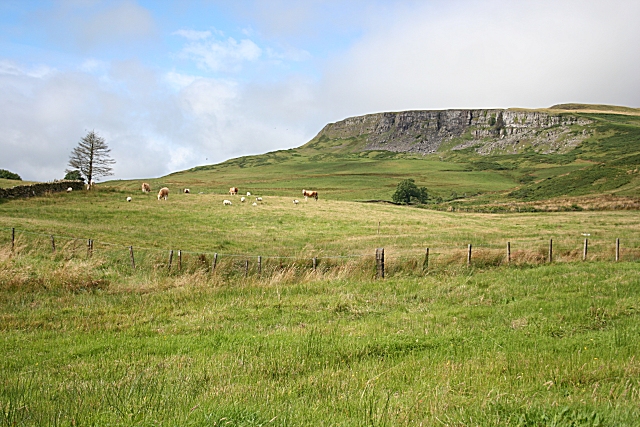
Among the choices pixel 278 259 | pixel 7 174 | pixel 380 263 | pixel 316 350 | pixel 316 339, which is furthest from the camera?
pixel 7 174

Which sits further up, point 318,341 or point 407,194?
point 407,194

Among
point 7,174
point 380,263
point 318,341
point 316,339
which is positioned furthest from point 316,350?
point 7,174

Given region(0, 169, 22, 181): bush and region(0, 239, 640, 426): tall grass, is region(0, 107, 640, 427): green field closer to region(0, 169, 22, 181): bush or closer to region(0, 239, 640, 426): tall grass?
region(0, 239, 640, 426): tall grass

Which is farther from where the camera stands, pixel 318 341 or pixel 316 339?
pixel 316 339

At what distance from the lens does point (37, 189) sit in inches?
1919

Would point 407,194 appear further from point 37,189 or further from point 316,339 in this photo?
point 316,339

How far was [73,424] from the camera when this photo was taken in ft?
18.2

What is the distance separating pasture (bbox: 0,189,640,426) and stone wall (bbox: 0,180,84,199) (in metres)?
25.4

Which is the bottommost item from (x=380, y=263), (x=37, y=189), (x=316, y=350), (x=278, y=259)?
(x=316, y=350)

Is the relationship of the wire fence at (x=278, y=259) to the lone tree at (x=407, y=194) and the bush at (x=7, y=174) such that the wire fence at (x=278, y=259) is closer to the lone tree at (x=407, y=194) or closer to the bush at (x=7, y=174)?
the bush at (x=7, y=174)

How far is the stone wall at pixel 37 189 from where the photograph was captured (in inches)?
1772

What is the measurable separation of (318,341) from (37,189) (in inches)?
1929

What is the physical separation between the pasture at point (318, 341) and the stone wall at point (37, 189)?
999 inches

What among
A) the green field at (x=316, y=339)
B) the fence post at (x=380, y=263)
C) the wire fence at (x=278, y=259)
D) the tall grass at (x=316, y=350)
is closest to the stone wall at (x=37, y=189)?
the green field at (x=316, y=339)
